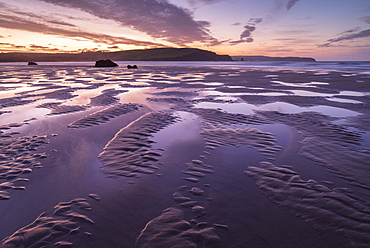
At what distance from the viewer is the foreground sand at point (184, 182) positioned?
213 centimetres

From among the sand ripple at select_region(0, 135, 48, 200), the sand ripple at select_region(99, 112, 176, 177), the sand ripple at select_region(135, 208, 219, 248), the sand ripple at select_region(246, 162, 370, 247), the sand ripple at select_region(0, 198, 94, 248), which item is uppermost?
the sand ripple at select_region(246, 162, 370, 247)

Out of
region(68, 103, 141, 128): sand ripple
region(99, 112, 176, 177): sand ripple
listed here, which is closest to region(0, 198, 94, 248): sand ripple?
region(99, 112, 176, 177): sand ripple

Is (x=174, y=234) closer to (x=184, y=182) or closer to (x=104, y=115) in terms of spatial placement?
(x=184, y=182)

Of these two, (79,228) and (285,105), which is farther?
(285,105)

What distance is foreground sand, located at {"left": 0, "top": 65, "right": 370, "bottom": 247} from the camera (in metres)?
2.13

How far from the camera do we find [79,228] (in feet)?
7.21

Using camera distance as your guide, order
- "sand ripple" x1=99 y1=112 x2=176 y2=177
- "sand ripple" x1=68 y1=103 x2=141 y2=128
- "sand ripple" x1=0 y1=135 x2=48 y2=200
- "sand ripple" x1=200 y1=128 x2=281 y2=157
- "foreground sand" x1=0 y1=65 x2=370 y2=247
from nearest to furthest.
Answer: "foreground sand" x1=0 y1=65 x2=370 y2=247
"sand ripple" x1=0 y1=135 x2=48 y2=200
"sand ripple" x1=99 y1=112 x2=176 y2=177
"sand ripple" x1=200 y1=128 x2=281 y2=157
"sand ripple" x1=68 y1=103 x2=141 y2=128

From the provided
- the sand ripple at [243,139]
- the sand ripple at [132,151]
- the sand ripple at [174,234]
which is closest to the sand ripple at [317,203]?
the sand ripple at [243,139]

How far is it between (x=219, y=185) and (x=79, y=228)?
1819 millimetres

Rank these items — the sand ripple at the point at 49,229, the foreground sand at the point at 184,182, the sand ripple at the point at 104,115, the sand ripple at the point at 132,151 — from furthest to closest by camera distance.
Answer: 1. the sand ripple at the point at 104,115
2. the sand ripple at the point at 132,151
3. the foreground sand at the point at 184,182
4. the sand ripple at the point at 49,229

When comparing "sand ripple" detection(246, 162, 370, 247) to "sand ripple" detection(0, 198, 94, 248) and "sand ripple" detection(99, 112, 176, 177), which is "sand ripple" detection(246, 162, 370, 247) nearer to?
"sand ripple" detection(99, 112, 176, 177)

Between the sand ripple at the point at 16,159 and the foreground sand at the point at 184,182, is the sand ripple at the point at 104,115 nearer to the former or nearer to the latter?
the foreground sand at the point at 184,182

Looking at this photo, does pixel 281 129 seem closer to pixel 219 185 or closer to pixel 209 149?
pixel 209 149

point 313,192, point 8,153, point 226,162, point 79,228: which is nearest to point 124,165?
point 79,228
